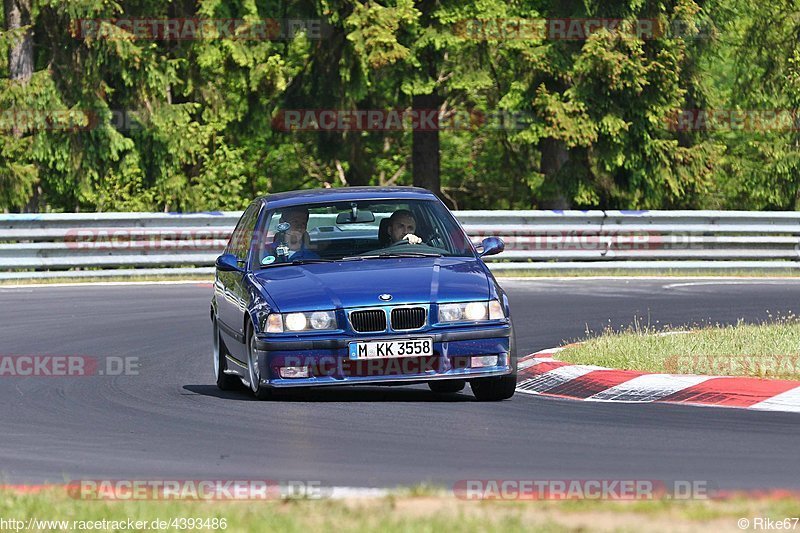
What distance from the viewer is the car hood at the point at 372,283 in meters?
11.3

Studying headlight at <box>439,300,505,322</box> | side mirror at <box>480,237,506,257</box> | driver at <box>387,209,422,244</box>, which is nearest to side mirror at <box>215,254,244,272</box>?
driver at <box>387,209,422,244</box>

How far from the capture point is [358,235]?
41.9 ft

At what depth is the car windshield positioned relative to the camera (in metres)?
12.5

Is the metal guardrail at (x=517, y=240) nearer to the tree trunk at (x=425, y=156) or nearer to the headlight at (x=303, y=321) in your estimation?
the tree trunk at (x=425, y=156)

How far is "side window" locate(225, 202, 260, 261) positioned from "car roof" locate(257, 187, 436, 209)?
0.23 metres

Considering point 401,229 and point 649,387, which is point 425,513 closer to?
point 649,387

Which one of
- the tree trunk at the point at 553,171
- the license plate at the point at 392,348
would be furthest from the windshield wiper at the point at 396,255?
the tree trunk at the point at 553,171

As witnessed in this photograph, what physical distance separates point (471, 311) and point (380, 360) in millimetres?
721

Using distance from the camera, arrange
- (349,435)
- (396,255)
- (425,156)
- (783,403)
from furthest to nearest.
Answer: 1. (425,156)
2. (396,255)
3. (783,403)
4. (349,435)

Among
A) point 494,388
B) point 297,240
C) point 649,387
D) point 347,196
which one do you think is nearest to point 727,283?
point 347,196

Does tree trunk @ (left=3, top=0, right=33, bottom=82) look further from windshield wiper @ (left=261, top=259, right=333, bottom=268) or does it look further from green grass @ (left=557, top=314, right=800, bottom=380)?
windshield wiper @ (left=261, top=259, right=333, bottom=268)

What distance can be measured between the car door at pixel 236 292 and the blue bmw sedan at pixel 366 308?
0.03 m

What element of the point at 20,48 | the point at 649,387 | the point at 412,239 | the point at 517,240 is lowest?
the point at 517,240

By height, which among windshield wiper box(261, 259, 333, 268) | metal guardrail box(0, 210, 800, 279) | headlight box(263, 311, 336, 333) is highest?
windshield wiper box(261, 259, 333, 268)
